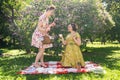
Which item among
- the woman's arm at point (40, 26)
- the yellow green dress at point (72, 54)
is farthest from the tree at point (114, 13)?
the woman's arm at point (40, 26)

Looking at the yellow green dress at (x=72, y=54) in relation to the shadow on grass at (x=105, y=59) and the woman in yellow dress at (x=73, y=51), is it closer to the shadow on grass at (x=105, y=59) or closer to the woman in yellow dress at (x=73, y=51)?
the woman in yellow dress at (x=73, y=51)

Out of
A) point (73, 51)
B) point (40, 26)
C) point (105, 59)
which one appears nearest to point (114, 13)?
point (105, 59)

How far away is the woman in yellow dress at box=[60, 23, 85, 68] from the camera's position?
13.4 m

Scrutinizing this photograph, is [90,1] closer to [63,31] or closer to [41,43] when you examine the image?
[63,31]

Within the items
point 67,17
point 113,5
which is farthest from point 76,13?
point 113,5

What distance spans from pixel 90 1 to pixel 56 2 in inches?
87.3

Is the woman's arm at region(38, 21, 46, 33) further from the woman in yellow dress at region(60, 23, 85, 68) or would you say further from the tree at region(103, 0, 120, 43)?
the tree at region(103, 0, 120, 43)

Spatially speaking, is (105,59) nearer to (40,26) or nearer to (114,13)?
(40,26)

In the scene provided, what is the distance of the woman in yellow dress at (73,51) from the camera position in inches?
526

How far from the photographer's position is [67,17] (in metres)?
18.6

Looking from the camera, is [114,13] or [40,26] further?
[114,13]

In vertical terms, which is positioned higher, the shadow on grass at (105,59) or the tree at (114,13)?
the tree at (114,13)

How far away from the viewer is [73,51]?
44.3 feet

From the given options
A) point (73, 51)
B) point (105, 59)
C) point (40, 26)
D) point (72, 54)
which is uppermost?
point (40, 26)
